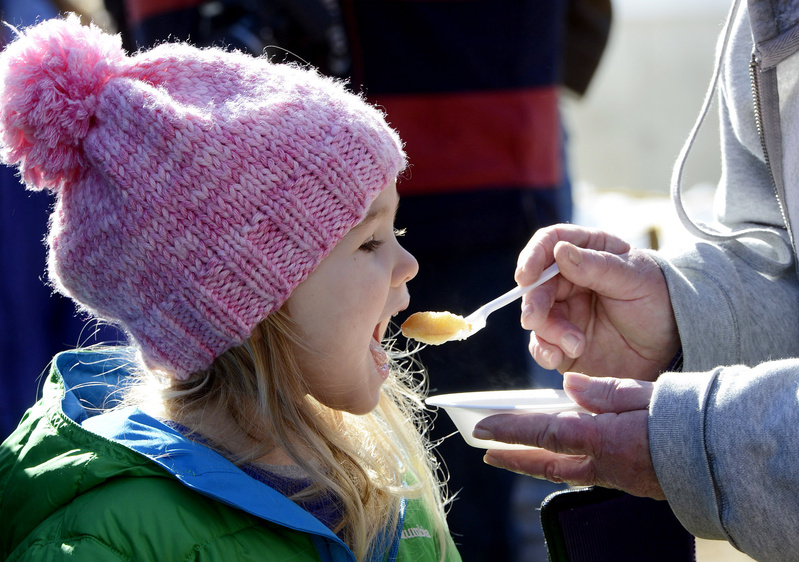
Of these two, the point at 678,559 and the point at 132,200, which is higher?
the point at 132,200

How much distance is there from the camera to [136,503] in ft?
4.22

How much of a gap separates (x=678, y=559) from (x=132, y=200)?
1266 millimetres

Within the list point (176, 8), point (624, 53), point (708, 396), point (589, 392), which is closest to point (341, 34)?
point (176, 8)

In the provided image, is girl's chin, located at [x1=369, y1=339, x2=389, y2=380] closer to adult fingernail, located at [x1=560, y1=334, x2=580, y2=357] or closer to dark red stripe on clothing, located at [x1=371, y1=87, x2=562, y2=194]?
adult fingernail, located at [x1=560, y1=334, x2=580, y2=357]

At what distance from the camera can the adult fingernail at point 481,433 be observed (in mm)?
1429

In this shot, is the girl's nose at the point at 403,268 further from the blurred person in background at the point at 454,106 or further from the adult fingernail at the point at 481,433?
the blurred person in background at the point at 454,106

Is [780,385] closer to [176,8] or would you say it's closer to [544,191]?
[544,191]

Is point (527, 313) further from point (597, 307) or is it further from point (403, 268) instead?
point (403, 268)

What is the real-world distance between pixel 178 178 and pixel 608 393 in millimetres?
846

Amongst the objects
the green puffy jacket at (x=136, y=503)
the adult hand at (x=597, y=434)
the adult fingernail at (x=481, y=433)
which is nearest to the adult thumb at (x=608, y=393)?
the adult hand at (x=597, y=434)

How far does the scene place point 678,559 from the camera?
1606 mm

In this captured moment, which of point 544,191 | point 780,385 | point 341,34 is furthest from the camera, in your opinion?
point 544,191

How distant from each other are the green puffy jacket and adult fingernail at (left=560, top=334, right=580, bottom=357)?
0.68 m

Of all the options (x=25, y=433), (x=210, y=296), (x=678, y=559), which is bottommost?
(x=678, y=559)
